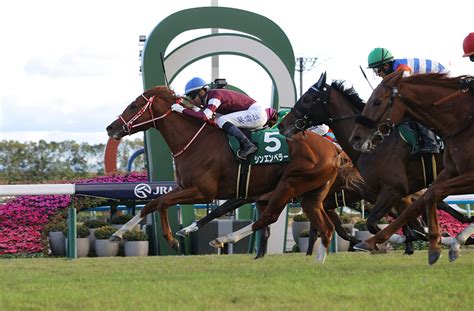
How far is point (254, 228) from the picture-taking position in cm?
913

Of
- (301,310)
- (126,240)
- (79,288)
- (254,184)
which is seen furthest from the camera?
(126,240)

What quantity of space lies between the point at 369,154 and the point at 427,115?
1.45m

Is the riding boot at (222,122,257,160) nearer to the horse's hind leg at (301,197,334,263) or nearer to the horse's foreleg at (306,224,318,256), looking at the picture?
the horse's hind leg at (301,197,334,263)

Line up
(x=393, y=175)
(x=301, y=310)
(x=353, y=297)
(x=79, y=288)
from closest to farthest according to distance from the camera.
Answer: (x=301, y=310)
(x=353, y=297)
(x=79, y=288)
(x=393, y=175)

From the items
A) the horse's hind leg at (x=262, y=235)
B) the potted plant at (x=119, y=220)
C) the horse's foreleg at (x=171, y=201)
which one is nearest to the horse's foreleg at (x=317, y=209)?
the horse's hind leg at (x=262, y=235)

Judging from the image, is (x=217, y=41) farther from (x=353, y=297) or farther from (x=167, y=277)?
(x=353, y=297)

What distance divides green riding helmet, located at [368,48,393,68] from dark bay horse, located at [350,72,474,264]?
1521 millimetres

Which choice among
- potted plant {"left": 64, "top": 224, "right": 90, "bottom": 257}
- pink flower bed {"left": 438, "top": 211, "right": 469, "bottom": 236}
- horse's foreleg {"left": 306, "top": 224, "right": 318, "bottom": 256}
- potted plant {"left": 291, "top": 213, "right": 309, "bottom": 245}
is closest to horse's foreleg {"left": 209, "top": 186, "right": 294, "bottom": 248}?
horse's foreleg {"left": 306, "top": 224, "right": 318, "bottom": 256}

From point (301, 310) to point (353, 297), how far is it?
57 cm

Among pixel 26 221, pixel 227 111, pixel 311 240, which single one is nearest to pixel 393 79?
pixel 227 111

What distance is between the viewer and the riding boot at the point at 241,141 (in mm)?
8828

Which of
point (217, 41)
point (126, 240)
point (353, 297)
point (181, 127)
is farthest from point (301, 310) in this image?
point (217, 41)

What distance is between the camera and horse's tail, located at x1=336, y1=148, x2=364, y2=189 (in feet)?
31.1

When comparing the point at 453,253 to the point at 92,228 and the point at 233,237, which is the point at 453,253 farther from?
the point at 92,228
